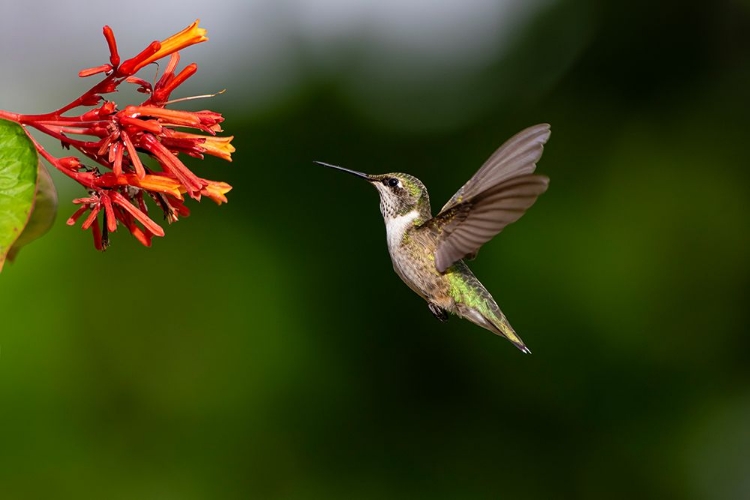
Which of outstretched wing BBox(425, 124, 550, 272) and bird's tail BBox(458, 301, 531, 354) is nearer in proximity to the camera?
outstretched wing BBox(425, 124, 550, 272)

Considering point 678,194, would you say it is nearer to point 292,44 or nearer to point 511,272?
point 511,272

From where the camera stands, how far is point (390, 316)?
5754mm

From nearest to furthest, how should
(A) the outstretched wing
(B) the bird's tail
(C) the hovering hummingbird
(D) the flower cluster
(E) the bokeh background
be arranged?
(D) the flower cluster, (A) the outstretched wing, (C) the hovering hummingbird, (B) the bird's tail, (E) the bokeh background

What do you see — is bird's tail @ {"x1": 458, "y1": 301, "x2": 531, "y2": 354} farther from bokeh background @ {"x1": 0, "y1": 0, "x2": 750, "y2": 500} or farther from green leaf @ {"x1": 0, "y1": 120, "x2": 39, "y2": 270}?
bokeh background @ {"x1": 0, "y1": 0, "x2": 750, "y2": 500}

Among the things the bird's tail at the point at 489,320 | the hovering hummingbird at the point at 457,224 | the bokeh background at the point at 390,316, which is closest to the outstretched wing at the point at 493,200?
the hovering hummingbird at the point at 457,224

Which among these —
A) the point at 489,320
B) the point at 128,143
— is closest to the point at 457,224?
the point at 489,320

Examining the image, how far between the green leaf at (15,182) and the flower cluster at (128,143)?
0.21 m

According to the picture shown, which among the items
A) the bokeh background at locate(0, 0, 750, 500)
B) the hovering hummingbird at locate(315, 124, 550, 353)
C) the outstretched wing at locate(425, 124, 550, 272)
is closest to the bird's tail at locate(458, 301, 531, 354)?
the hovering hummingbird at locate(315, 124, 550, 353)

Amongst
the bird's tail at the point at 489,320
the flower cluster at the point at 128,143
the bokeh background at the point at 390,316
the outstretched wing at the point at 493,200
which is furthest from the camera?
the bokeh background at the point at 390,316

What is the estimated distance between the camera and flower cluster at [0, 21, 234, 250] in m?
1.70

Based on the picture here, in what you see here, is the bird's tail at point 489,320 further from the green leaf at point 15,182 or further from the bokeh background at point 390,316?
the bokeh background at point 390,316

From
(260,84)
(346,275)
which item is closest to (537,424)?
(346,275)

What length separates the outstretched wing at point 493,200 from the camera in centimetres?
214

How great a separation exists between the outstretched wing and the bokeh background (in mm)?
3145
